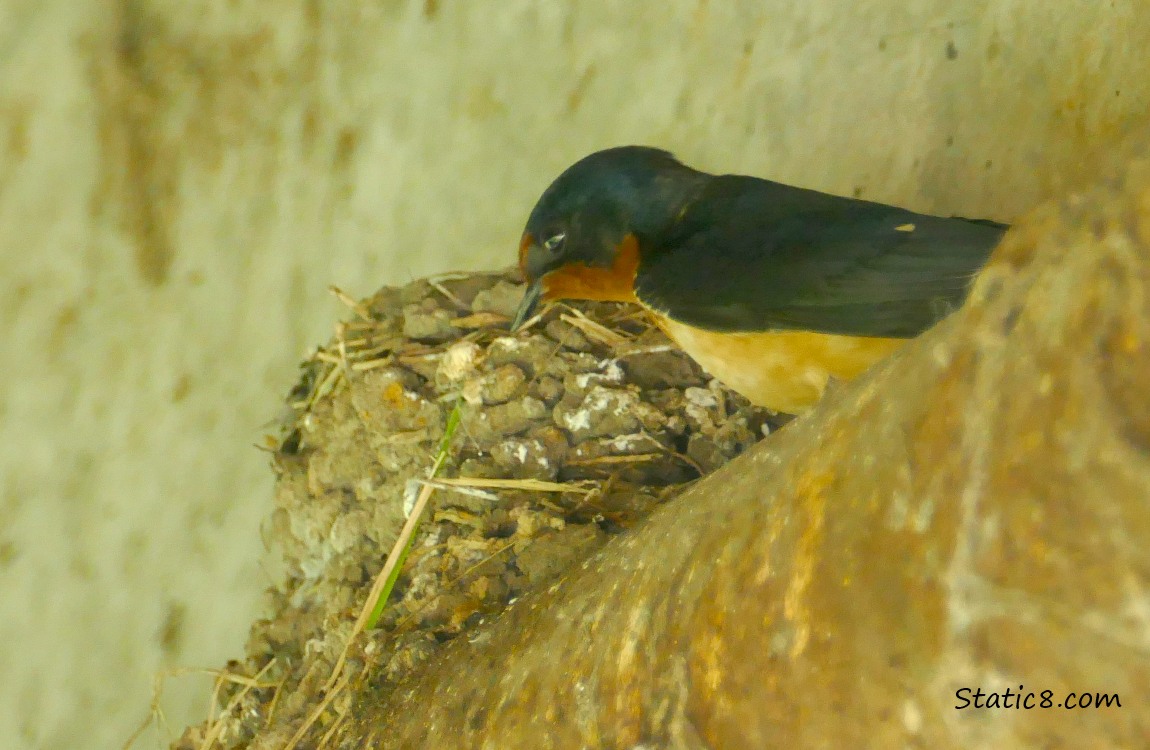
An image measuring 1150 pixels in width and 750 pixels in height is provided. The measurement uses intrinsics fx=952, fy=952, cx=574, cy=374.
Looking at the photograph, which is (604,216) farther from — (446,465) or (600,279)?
(446,465)

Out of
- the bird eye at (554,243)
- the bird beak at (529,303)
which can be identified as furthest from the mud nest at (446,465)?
the bird eye at (554,243)

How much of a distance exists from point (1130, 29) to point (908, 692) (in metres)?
1.19

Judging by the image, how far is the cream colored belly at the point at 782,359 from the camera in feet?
5.21

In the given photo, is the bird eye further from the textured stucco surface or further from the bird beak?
the textured stucco surface

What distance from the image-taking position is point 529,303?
80.2 inches

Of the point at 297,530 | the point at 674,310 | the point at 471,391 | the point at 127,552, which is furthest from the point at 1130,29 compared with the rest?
the point at 127,552

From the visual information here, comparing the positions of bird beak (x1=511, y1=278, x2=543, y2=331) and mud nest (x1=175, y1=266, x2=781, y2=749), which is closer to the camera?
mud nest (x1=175, y1=266, x2=781, y2=749)

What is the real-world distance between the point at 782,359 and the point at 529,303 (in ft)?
2.01

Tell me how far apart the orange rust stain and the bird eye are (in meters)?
0.04

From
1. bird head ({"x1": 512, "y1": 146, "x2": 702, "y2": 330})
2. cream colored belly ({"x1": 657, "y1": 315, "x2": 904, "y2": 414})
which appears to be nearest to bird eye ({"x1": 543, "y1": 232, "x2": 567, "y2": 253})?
bird head ({"x1": 512, "y1": 146, "x2": 702, "y2": 330})

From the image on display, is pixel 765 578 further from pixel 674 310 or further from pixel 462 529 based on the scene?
pixel 462 529

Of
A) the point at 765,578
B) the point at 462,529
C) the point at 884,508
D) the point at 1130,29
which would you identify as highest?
the point at 1130,29

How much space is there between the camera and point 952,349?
2.19ft

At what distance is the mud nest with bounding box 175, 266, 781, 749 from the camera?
1698 mm
